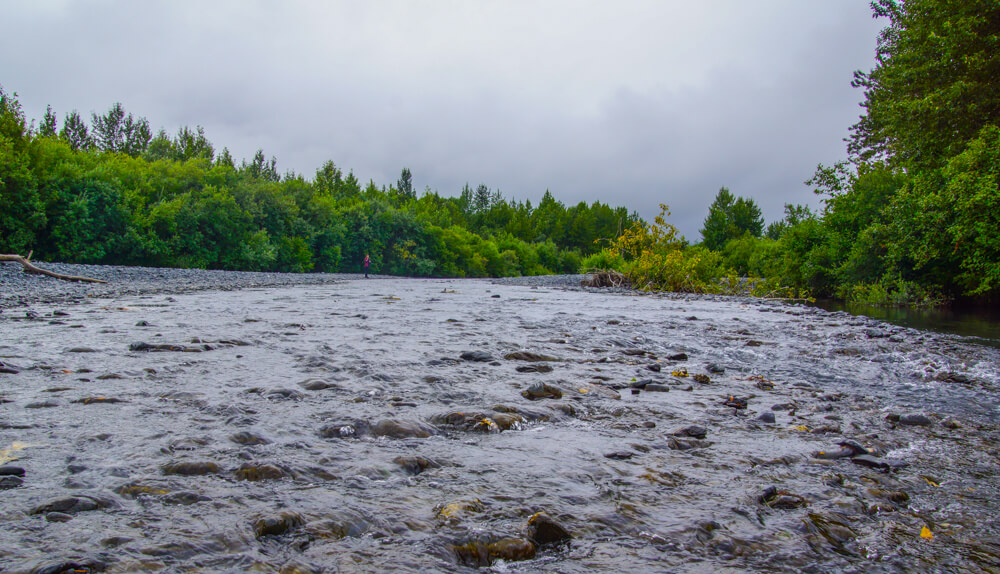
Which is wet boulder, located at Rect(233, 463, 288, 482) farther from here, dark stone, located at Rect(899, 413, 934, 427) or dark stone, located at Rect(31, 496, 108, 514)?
dark stone, located at Rect(899, 413, 934, 427)

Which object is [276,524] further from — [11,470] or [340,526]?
[11,470]

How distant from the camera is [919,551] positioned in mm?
1953

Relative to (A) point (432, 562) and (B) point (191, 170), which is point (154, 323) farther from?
(B) point (191, 170)

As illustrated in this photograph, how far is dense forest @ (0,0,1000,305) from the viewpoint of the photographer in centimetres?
1474

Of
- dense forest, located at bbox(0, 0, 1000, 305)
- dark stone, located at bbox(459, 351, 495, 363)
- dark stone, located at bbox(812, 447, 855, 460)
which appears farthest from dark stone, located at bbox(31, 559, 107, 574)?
dense forest, located at bbox(0, 0, 1000, 305)

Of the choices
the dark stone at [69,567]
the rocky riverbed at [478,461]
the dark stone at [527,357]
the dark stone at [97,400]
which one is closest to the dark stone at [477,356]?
the rocky riverbed at [478,461]

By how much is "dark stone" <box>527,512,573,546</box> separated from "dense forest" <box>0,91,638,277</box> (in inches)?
1367

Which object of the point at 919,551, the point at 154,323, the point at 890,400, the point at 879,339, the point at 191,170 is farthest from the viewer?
the point at 191,170

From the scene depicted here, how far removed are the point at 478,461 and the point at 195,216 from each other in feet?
137

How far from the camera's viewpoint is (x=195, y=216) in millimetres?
Result: 38031

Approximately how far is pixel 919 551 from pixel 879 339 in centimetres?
816

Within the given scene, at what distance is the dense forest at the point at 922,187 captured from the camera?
44.7 feet

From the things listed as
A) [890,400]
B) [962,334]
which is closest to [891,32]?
[962,334]

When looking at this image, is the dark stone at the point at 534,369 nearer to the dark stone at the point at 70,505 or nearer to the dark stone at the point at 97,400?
the dark stone at the point at 97,400
